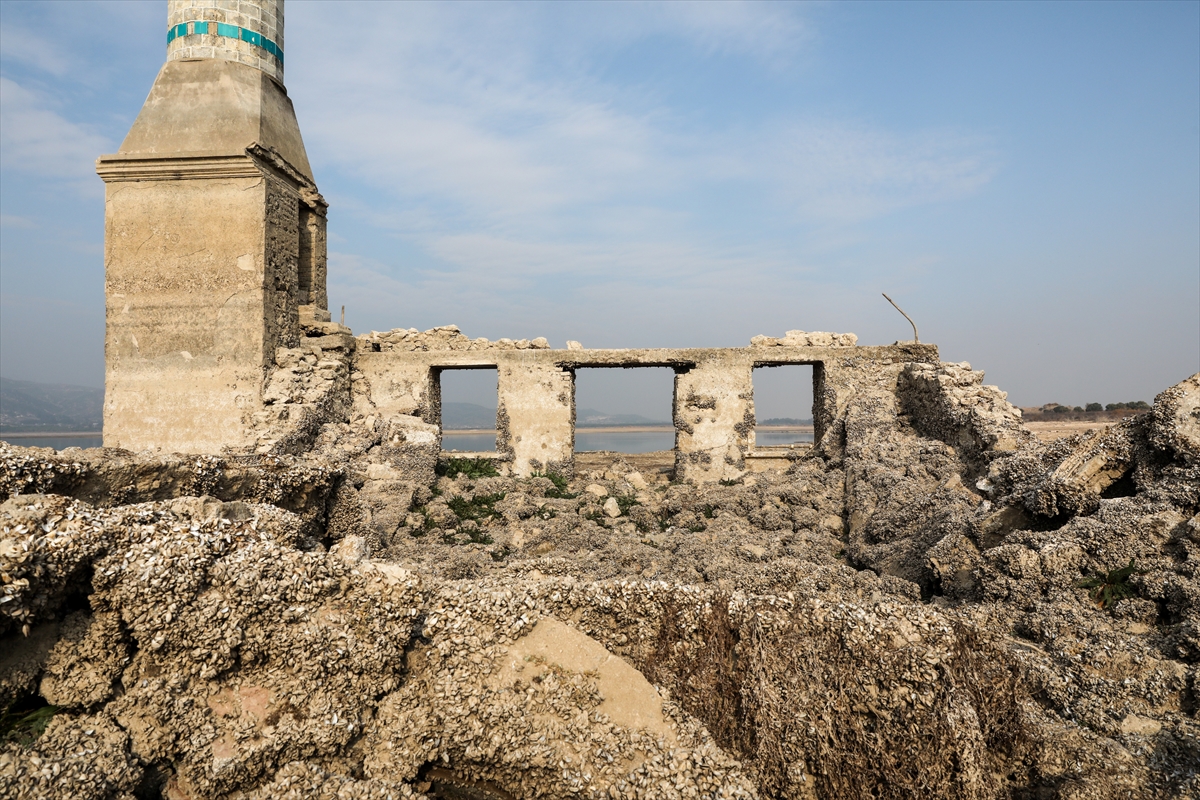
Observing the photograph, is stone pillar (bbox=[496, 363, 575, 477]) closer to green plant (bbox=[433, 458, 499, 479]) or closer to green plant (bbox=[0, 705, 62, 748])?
green plant (bbox=[433, 458, 499, 479])

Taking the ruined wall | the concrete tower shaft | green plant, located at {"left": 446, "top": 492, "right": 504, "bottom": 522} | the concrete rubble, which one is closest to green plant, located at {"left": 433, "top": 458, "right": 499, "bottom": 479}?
the ruined wall

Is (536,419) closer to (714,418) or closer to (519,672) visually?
(714,418)

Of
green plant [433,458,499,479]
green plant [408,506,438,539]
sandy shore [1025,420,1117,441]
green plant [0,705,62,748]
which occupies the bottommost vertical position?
green plant [408,506,438,539]

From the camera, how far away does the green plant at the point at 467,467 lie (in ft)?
35.4

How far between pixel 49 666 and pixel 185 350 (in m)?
7.69

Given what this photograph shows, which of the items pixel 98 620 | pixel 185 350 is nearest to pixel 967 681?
pixel 98 620

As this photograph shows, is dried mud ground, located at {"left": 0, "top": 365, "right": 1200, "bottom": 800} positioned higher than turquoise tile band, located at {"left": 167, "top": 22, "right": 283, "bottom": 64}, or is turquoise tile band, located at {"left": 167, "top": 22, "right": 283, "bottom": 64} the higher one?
turquoise tile band, located at {"left": 167, "top": 22, "right": 283, "bottom": 64}

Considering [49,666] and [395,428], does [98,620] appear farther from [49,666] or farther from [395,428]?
[395,428]

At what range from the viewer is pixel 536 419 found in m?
11.5

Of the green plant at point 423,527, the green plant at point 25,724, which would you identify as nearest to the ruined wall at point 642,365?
the green plant at point 423,527

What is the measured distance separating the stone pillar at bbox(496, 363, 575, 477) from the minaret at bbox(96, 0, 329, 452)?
3.54 meters

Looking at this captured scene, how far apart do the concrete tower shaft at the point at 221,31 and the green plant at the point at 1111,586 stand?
38.4ft

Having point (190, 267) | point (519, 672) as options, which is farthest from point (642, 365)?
point (519, 672)

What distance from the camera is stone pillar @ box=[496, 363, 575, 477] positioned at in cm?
Result: 1148
